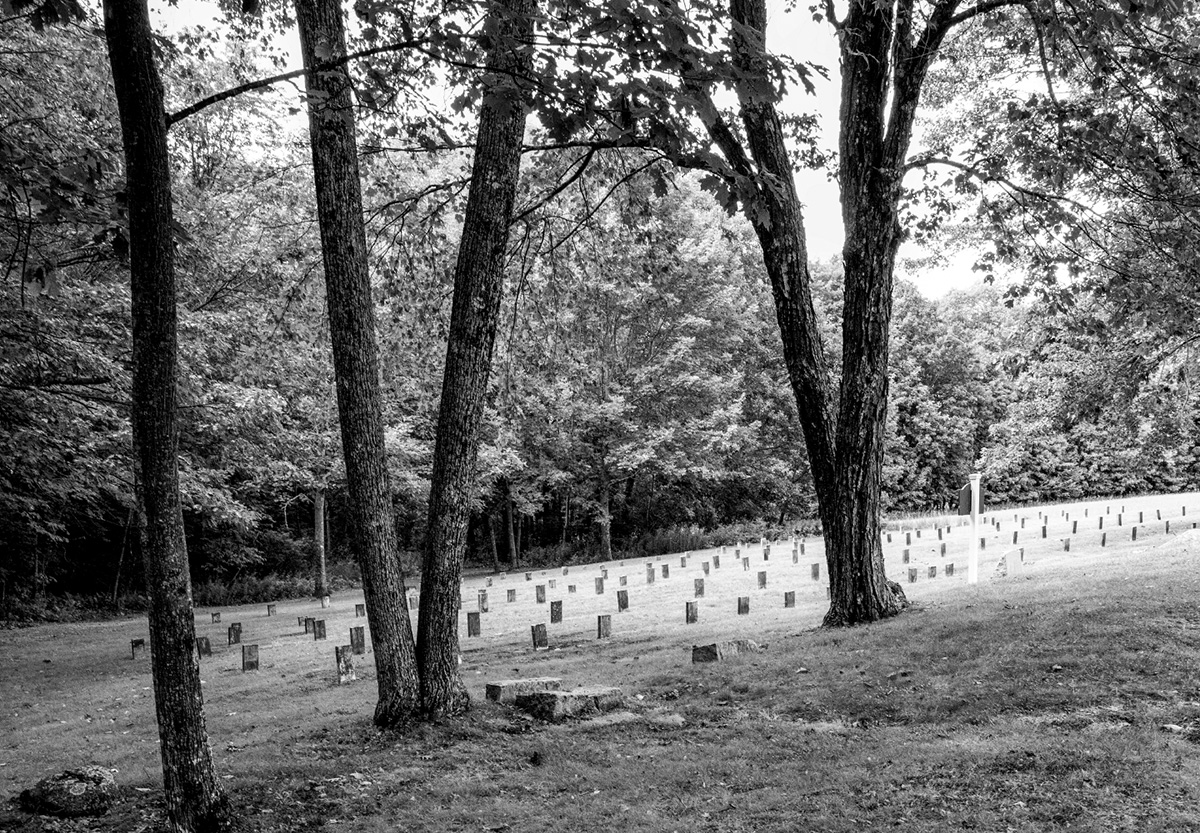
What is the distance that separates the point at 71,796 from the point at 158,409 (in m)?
2.70

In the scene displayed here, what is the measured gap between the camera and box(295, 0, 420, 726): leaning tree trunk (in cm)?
728

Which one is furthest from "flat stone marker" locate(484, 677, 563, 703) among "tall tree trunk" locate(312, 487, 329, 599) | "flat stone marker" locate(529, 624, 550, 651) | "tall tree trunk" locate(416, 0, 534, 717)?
"tall tree trunk" locate(312, 487, 329, 599)

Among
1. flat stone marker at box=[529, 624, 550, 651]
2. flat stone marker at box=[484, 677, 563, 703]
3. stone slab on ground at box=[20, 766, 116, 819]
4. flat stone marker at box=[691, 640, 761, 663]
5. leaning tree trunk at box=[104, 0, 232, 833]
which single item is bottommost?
flat stone marker at box=[529, 624, 550, 651]

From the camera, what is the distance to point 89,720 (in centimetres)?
948

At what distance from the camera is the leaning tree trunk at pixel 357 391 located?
287 inches

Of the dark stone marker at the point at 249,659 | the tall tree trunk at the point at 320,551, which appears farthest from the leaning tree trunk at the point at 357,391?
the tall tree trunk at the point at 320,551

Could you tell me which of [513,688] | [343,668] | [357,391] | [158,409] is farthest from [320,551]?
[158,409]

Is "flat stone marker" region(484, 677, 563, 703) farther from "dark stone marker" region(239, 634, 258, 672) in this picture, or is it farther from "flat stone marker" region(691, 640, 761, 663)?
"dark stone marker" region(239, 634, 258, 672)

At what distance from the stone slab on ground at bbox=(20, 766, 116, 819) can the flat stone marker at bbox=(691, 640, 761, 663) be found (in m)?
5.89

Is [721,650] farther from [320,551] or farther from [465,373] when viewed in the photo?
[320,551]

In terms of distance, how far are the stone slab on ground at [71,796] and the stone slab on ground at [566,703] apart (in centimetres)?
339

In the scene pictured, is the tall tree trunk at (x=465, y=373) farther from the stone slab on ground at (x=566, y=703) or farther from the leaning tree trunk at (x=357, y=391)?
the stone slab on ground at (x=566, y=703)

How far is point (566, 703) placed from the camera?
7742mm

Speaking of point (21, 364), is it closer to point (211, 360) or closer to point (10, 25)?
point (10, 25)
